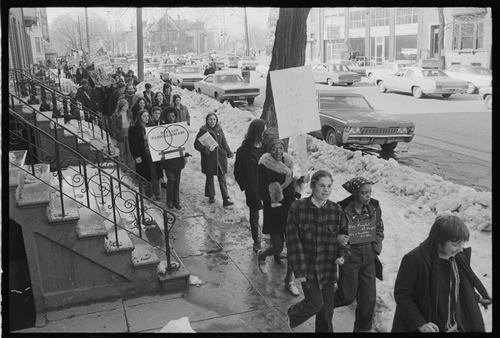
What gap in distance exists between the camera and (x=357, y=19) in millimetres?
51344

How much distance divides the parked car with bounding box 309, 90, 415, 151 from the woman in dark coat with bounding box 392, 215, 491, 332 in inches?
328

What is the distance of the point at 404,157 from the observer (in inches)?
482

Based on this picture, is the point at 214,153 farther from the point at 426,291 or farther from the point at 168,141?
the point at 426,291

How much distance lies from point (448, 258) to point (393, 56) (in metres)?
46.9

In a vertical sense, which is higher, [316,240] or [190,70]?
[190,70]

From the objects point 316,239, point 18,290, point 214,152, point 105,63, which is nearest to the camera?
point 316,239

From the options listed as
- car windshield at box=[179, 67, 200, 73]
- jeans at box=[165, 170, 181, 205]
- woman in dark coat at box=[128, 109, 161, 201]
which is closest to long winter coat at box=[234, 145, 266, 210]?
jeans at box=[165, 170, 181, 205]

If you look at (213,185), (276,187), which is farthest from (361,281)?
(213,185)

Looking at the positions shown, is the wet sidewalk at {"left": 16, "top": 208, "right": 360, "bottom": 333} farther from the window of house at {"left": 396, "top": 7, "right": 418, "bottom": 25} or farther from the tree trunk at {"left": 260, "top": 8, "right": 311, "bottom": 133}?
the window of house at {"left": 396, "top": 7, "right": 418, "bottom": 25}

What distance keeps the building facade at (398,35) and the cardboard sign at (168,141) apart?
26907 mm

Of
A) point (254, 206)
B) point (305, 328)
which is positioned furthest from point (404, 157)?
point (305, 328)

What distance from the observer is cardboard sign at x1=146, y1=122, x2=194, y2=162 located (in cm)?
755

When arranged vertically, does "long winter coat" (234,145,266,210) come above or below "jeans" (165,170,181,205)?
above

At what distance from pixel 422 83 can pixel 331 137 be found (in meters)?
13.5
